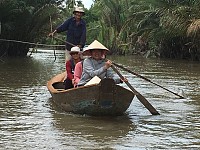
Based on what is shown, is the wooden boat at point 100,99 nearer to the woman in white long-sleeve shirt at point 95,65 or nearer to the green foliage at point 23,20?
the woman in white long-sleeve shirt at point 95,65

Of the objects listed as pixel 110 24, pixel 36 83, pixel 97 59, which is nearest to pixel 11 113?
pixel 97 59

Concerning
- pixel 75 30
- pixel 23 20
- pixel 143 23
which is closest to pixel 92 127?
pixel 75 30

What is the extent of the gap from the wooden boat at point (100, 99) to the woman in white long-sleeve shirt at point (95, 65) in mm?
338

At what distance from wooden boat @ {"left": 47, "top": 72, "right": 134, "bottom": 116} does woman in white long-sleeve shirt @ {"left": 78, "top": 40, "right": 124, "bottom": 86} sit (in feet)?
1.11

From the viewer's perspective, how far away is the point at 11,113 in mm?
7715

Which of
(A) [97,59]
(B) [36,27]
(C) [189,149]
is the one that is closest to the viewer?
(C) [189,149]

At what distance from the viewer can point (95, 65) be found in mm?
7500

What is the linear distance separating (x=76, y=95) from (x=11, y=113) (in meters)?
1.21

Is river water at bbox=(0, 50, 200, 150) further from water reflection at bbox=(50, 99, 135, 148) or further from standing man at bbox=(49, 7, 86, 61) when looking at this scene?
standing man at bbox=(49, 7, 86, 61)

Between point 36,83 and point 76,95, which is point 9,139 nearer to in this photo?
point 76,95

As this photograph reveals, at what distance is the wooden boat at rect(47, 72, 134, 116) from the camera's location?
695 centimetres

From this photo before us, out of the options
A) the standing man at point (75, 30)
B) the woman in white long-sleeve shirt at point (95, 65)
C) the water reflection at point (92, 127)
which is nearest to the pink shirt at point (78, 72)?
the woman in white long-sleeve shirt at point (95, 65)

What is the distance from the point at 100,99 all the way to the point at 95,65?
2.31ft

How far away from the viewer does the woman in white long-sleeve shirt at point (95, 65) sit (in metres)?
7.36
